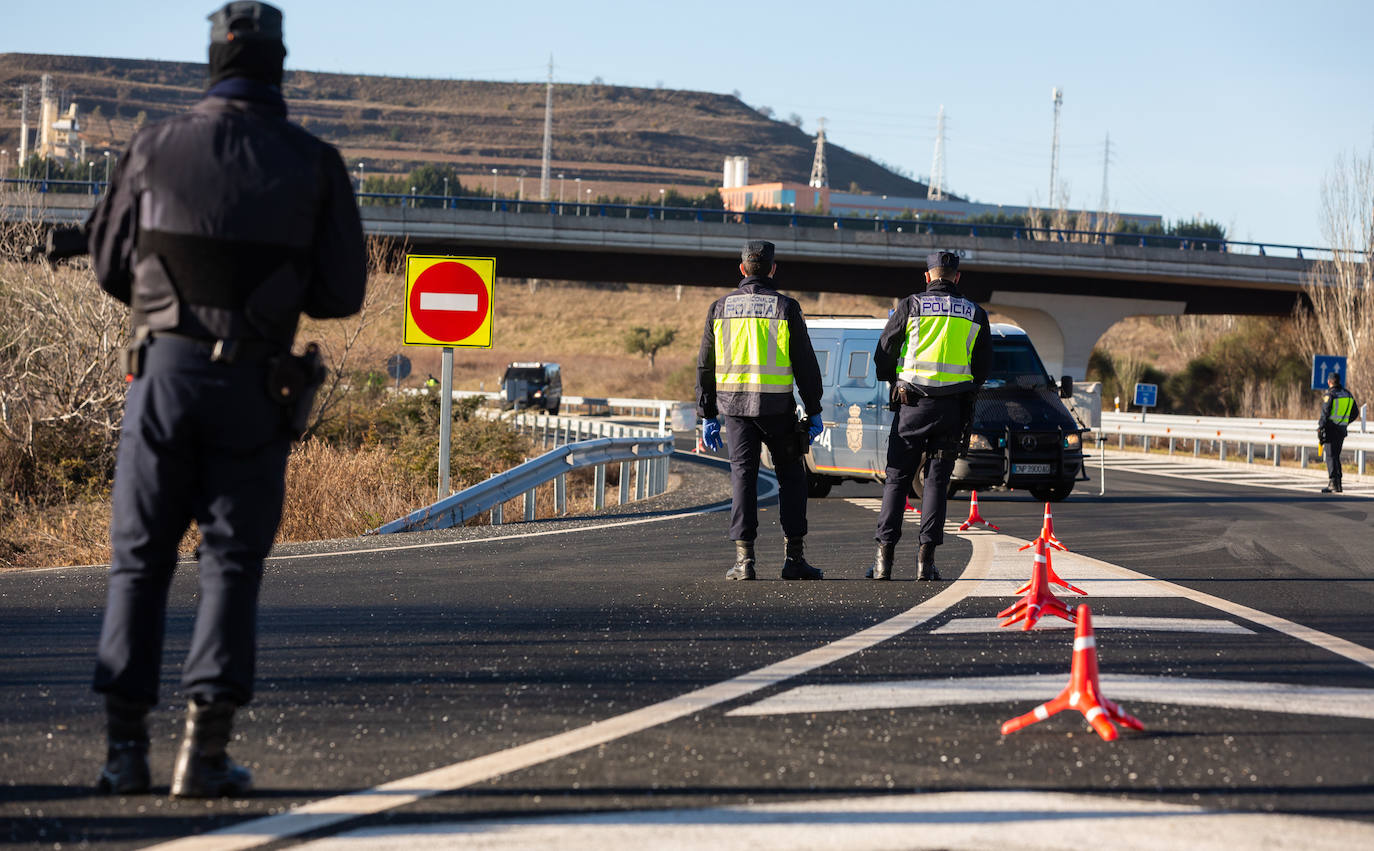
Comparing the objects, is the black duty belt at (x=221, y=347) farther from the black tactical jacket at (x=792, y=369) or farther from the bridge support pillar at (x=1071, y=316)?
the bridge support pillar at (x=1071, y=316)

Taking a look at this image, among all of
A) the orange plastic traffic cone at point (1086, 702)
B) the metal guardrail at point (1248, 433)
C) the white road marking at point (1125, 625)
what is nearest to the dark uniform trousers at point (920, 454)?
the white road marking at point (1125, 625)

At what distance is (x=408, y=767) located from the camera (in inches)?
178

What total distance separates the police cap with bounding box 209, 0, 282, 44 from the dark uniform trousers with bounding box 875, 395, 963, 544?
589 cm

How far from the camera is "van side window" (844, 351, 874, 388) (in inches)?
693

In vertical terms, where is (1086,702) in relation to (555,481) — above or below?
above

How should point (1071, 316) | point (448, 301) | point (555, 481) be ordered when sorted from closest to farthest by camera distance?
point (448, 301)
point (555, 481)
point (1071, 316)

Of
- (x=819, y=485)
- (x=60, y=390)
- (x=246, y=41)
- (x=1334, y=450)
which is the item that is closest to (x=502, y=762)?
(x=246, y=41)

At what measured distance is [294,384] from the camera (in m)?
4.29

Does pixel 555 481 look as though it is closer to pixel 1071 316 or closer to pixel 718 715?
pixel 718 715

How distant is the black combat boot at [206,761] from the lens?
162 inches

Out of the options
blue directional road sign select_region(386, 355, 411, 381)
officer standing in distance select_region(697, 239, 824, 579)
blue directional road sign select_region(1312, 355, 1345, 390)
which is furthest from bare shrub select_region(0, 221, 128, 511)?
blue directional road sign select_region(1312, 355, 1345, 390)

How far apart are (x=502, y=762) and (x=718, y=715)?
3.17ft

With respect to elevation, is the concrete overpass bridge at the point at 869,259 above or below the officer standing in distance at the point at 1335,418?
above

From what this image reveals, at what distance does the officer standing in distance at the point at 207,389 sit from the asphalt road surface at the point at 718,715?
0.31 meters
